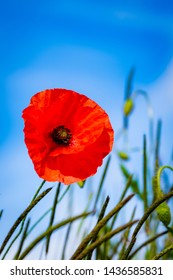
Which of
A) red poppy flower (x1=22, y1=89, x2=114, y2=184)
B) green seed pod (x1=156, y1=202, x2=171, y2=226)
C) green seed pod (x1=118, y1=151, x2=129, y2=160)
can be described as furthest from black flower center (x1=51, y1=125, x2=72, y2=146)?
green seed pod (x1=118, y1=151, x2=129, y2=160)

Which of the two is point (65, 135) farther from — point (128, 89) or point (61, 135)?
point (128, 89)

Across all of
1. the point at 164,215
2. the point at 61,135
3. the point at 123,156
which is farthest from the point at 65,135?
the point at 123,156

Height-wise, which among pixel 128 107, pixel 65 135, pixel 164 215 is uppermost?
pixel 128 107

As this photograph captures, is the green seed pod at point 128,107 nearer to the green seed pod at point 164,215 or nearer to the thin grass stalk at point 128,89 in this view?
the thin grass stalk at point 128,89

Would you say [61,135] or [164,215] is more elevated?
[61,135]

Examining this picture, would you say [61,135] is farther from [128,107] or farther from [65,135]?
[128,107]

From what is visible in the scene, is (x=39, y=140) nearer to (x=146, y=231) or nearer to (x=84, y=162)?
(x=84, y=162)

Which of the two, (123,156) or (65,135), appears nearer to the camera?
(65,135)

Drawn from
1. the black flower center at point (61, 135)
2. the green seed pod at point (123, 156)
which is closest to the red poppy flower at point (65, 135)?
the black flower center at point (61, 135)
